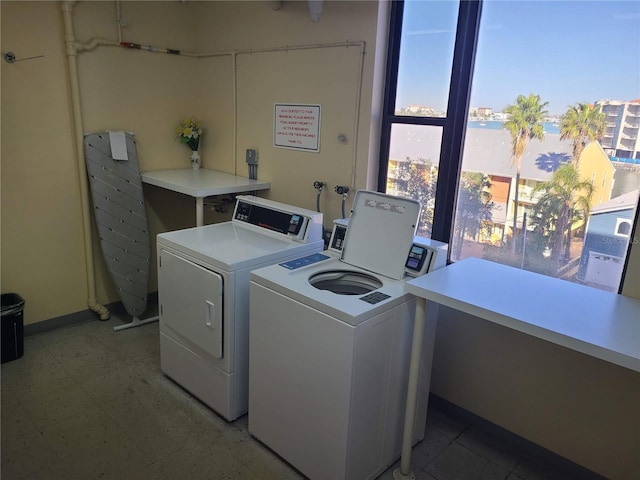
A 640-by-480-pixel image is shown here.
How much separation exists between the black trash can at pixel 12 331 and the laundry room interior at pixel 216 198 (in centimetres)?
8

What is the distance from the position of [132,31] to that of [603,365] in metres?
3.62

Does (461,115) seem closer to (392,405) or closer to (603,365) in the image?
(603,365)

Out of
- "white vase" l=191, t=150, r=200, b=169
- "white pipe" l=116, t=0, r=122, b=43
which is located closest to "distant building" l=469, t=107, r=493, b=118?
"white vase" l=191, t=150, r=200, b=169

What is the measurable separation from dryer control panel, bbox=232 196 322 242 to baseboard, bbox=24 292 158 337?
1.42m

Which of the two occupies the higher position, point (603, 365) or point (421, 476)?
point (603, 365)

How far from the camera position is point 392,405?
211 centimetres

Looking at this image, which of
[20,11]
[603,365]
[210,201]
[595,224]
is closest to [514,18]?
[595,224]

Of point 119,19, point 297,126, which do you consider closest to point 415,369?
point 297,126

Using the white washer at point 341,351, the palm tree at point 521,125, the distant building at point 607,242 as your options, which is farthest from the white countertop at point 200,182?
the distant building at point 607,242

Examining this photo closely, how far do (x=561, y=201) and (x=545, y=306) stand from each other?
0.74 meters

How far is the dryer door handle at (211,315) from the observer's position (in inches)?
91.3

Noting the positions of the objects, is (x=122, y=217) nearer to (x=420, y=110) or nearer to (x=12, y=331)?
(x=12, y=331)

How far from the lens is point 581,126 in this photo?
6.96 feet

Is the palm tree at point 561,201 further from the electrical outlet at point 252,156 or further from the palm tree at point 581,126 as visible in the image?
the electrical outlet at point 252,156
